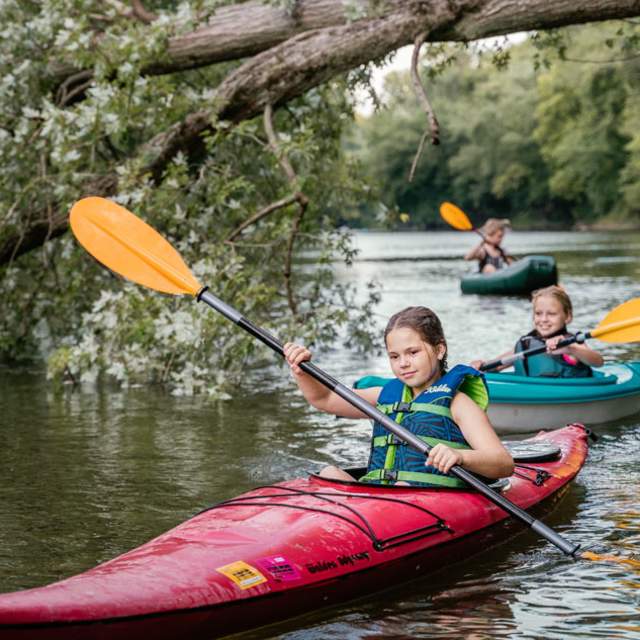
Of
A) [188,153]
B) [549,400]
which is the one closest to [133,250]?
[549,400]

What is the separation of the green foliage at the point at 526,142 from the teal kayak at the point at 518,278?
65.2 feet

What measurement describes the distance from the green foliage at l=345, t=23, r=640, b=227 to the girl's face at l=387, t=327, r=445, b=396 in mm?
31457

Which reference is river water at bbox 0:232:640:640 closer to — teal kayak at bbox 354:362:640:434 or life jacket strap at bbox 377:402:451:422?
teal kayak at bbox 354:362:640:434

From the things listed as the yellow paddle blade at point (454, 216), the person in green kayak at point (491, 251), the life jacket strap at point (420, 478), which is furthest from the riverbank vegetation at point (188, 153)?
the person in green kayak at point (491, 251)

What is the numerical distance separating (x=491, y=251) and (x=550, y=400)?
974cm

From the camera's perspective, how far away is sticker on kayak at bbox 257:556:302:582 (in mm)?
3824

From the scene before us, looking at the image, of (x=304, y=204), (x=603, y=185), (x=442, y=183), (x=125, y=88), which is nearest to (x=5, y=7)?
(x=125, y=88)

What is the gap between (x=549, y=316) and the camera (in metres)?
7.27

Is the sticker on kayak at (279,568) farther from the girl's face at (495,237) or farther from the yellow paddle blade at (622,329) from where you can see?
the girl's face at (495,237)

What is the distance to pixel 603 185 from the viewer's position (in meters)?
51.8

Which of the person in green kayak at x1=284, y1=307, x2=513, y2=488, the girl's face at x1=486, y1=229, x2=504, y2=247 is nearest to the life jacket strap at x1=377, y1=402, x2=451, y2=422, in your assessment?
the person in green kayak at x1=284, y1=307, x2=513, y2=488

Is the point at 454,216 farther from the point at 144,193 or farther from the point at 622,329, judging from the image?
the point at 622,329

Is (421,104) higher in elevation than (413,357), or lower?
higher

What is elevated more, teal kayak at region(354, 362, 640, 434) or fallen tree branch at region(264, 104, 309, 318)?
fallen tree branch at region(264, 104, 309, 318)
